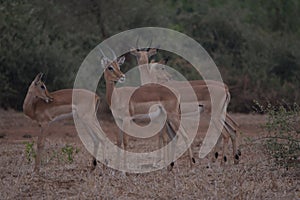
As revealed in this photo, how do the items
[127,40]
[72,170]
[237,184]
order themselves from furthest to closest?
[127,40] < [72,170] < [237,184]

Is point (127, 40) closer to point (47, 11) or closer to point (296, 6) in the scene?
point (47, 11)

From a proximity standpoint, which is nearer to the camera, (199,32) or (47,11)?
(47,11)

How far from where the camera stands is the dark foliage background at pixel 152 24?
1667 centimetres

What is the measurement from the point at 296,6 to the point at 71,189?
16.2 meters

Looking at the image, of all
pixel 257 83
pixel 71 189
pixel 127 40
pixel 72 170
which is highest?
pixel 71 189

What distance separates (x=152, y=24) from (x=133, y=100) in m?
10.6

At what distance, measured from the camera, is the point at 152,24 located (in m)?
19.9

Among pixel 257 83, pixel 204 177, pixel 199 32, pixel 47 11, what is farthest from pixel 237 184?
pixel 199 32

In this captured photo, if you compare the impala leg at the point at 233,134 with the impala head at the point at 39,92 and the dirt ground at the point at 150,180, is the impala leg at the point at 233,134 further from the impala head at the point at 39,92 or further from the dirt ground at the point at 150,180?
the impala head at the point at 39,92

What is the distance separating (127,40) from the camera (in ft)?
60.9

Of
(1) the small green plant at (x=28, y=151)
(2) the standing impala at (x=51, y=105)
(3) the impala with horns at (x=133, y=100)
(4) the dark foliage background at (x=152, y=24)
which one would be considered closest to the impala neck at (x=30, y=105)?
(2) the standing impala at (x=51, y=105)

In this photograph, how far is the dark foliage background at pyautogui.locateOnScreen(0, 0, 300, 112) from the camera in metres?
16.7

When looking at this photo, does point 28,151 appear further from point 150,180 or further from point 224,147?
point 224,147

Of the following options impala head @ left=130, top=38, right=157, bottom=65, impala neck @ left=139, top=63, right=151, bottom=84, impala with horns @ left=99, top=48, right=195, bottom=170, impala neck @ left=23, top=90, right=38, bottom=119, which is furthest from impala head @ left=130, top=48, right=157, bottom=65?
impala neck @ left=23, top=90, right=38, bottom=119
